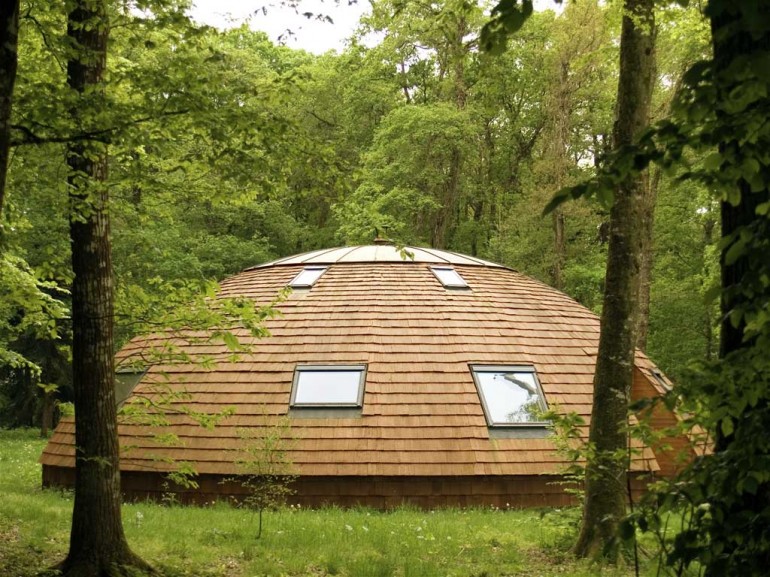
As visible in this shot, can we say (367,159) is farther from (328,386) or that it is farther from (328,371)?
(328,386)

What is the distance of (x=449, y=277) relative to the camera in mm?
Result: 14273

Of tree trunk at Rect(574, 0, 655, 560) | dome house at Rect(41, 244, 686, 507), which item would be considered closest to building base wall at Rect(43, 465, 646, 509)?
dome house at Rect(41, 244, 686, 507)

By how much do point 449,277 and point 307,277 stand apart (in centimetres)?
277

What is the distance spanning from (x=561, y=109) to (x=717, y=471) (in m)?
23.2

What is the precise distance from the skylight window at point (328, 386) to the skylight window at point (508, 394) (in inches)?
74.3

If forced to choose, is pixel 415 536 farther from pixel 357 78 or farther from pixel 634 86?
pixel 357 78

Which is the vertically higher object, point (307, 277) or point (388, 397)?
point (307, 277)

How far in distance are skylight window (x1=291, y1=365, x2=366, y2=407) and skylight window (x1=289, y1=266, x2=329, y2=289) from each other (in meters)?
2.49

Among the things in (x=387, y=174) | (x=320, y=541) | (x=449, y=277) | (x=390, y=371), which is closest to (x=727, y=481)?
(x=320, y=541)

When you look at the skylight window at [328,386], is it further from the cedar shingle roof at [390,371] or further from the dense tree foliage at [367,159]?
the dense tree foliage at [367,159]

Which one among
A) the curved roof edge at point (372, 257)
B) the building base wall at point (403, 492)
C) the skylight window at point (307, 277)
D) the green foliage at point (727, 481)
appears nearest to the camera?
the green foliage at point (727, 481)

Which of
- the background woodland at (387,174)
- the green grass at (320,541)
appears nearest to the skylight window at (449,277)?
the background woodland at (387,174)

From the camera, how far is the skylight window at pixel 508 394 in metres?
11.1

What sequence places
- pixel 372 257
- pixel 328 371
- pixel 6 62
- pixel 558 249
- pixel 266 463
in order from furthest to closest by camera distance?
1. pixel 558 249
2. pixel 372 257
3. pixel 328 371
4. pixel 266 463
5. pixel 6 62
